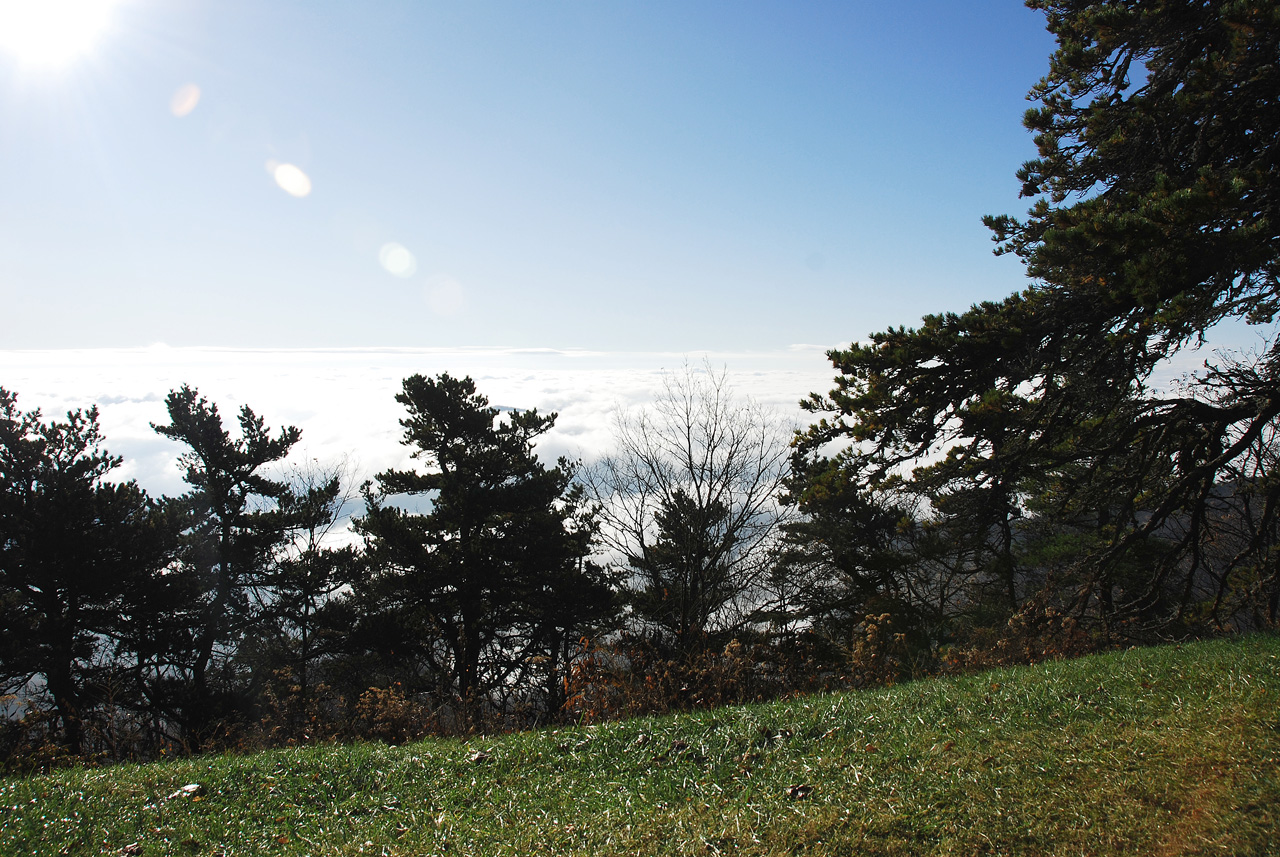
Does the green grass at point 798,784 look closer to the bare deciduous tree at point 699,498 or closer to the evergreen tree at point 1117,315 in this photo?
the evergreen tree at point 1117,315

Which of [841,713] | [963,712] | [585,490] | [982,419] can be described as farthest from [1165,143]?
[585,490]

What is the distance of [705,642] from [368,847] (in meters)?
12.6

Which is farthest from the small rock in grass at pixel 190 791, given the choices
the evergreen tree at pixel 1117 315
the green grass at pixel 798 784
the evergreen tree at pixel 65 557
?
the evergreen tree at pixel 65 557

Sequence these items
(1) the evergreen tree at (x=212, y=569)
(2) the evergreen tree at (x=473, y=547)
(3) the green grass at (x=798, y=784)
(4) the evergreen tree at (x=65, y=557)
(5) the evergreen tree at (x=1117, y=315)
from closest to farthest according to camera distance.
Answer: (3) the green grass at (x=798, y=784)
(5) the evergreen tree at (x=1117, y=315)
(4) the evergreen tree at (x=65, y=557)
(1) the evergreen tree at (x=212, y=569)
(2) the evergreen tree at (x=473, y=547)

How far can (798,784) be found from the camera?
15.7 ft

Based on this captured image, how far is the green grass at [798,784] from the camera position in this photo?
3.91 meters

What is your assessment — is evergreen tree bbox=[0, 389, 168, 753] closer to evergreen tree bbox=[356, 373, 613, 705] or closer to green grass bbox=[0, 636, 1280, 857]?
evergreen tree bbox=[356, 373, 613, 705]

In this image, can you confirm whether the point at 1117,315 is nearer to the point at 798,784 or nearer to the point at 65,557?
the point at 798,784

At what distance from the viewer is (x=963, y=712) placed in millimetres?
5844

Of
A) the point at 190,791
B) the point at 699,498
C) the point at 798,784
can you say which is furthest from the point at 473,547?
the point at 798,784

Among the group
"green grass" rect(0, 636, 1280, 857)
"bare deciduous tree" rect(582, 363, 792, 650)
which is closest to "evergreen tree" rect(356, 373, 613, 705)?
"bare deciduous tree" rect(582, 363, 792, 650)

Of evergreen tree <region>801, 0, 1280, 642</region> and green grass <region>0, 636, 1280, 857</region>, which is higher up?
evergreen tree <region>801, 0, 1280, 642</region>

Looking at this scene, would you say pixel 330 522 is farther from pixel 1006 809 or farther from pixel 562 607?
pixel 1006 809

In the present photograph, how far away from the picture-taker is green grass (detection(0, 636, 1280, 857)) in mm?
3906
